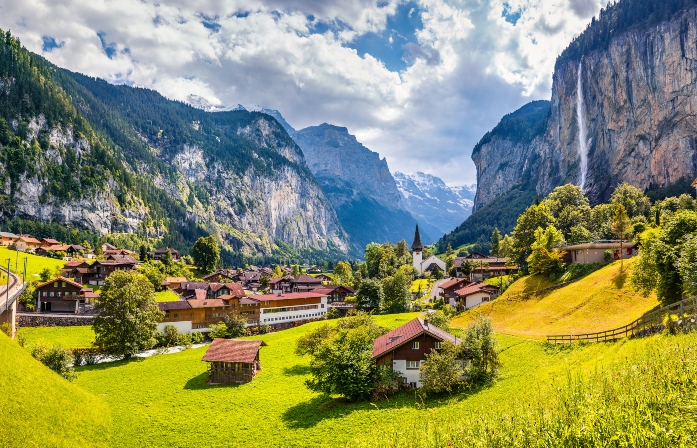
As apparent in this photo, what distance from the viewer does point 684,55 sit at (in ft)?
451

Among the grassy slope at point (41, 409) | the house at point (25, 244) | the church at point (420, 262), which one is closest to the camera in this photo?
the grassy slope at point (41, 409)

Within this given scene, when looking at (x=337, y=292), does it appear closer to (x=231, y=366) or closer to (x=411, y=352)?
(x=231, y=366)

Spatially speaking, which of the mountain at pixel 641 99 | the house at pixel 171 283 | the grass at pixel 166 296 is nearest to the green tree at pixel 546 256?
the grass at pixel 166 296

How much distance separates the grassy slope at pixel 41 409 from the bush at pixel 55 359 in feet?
36.1

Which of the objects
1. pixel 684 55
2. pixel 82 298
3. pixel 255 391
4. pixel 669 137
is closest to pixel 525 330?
pixel 255 391

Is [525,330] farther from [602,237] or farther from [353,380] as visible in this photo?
[602,237]

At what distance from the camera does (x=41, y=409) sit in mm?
26234

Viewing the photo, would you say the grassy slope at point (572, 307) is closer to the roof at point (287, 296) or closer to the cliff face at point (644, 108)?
the roof at point (287, 296)

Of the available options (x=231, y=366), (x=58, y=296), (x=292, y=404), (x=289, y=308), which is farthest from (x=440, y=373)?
(x=58, y=296)

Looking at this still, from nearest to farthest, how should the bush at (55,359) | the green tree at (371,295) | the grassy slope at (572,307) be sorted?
the bush at (55,359) → the grassy slope at (572,307) → the green tree at (371,295)

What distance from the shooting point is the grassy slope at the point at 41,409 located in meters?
23.8

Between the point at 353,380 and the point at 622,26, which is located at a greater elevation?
the point at 622,26

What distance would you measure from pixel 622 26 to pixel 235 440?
21758 centimetres

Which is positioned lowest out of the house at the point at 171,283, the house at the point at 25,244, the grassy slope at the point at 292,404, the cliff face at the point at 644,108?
the grassy slope at the point at 292,404
